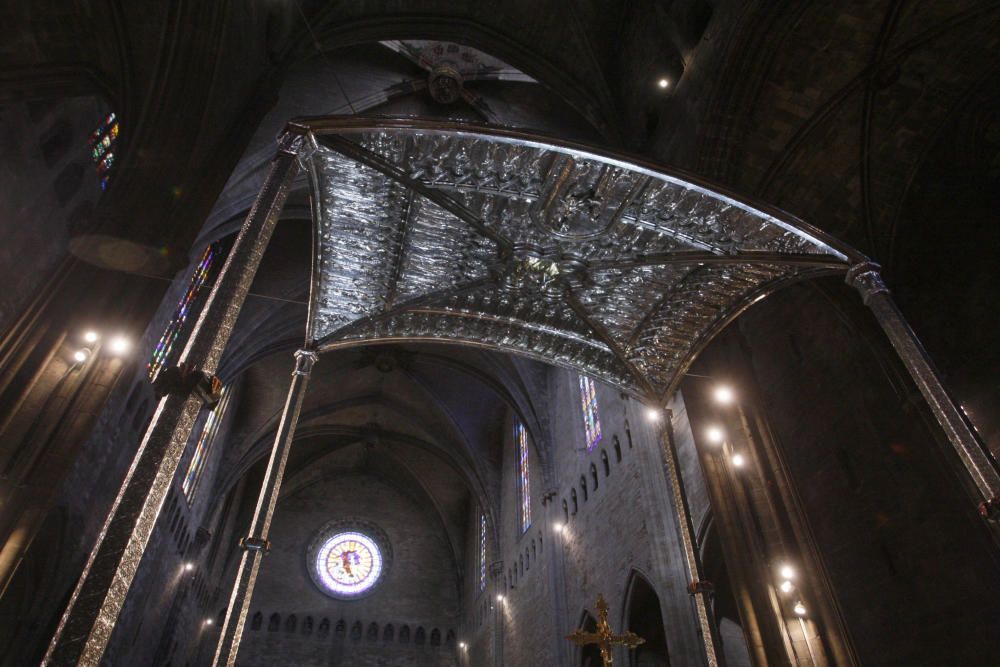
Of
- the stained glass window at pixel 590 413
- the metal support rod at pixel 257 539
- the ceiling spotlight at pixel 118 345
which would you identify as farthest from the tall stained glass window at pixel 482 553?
the metal support rod at pixel 257 539

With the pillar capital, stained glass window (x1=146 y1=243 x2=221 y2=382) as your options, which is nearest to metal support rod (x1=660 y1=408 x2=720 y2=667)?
the pillar capital

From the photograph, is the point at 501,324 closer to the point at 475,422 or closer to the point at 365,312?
the point at 365,312

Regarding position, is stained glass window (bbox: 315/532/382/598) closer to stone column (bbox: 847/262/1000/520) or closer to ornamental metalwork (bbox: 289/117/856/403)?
ornamental metalwork (bbox: 289/117/856/403)

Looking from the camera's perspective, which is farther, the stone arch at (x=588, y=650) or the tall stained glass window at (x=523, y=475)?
the tall stained glass window at (x=523, y=475)

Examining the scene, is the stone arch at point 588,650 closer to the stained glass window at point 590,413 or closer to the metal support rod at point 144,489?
the stained glass window at point 590,413

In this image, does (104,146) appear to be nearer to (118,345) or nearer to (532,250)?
(118,345)

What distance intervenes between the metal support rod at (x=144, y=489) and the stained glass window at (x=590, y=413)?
11.1m

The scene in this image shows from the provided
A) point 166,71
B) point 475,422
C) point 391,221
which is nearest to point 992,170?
point 391,221

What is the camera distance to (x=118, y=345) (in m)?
6.82

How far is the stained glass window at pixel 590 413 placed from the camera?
13.9 metres

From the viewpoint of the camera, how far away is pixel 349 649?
915 inches

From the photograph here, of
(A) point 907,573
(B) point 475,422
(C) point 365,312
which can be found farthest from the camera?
(B) point 475,422

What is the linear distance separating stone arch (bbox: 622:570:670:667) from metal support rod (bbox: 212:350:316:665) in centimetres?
763

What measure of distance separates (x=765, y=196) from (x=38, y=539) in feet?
39.8
